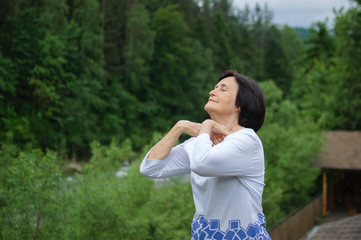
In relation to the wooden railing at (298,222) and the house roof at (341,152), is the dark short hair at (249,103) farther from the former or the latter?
the house roof at (341,152)

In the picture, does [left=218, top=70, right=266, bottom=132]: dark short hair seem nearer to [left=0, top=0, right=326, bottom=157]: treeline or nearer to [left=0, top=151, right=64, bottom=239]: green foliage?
[left=0, top=151, right=64, bottom=239]: green foliage

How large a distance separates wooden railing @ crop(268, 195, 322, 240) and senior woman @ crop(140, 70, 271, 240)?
8.90 meters

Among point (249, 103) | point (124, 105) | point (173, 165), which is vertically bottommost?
point (124, 105)

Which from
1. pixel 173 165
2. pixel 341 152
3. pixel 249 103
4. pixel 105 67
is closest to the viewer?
pixel 249 103

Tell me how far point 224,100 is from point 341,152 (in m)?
18.6

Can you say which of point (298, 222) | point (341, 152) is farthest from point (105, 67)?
point (298, 222)

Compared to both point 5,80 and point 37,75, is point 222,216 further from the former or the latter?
point 37,75

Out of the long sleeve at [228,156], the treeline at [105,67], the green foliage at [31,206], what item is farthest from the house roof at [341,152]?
the long sleeve at [228,156]

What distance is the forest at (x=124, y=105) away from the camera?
8.48 meters

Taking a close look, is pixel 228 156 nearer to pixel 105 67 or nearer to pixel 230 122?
pixel 230 122

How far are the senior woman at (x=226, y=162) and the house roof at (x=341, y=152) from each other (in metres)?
17.3

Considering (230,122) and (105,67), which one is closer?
(230,122)

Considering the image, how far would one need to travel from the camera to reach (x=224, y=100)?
1.91 meters

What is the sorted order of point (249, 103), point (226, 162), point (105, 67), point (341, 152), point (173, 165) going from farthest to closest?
point (105, 67), point (341, 152), point (173, 165), point (249, 103), point (226, 162)
